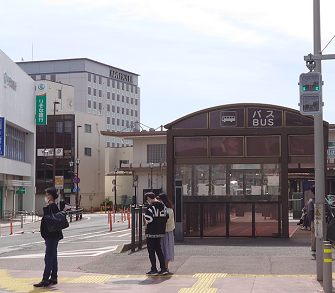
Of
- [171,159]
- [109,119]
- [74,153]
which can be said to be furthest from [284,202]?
[109,119]

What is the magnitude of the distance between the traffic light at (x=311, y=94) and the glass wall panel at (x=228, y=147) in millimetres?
9353

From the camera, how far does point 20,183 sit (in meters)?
55.6

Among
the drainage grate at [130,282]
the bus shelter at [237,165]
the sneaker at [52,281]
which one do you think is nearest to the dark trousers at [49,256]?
the sneaker at [52,281]

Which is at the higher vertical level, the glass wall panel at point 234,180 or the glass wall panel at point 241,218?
the glass wall panel at point 234,180

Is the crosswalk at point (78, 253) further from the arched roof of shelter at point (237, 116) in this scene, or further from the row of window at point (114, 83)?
the row of window at point (114, 83)

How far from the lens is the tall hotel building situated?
131m

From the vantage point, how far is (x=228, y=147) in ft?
64.6

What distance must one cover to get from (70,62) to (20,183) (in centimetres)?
7913

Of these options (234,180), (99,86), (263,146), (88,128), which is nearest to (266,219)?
(234,180)

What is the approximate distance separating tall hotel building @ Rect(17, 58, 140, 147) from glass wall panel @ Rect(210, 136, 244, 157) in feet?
323

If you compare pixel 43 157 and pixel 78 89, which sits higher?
pixel 78 89

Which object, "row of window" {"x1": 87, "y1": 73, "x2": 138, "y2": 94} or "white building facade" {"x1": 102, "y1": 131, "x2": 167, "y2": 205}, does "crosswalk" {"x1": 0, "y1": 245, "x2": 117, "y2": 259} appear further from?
"row of window" {"x1": 87, "y1": 73, "x2": 138, "y2": 94}

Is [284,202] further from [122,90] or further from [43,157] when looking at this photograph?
[122,90]

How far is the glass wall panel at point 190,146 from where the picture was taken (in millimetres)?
19781
